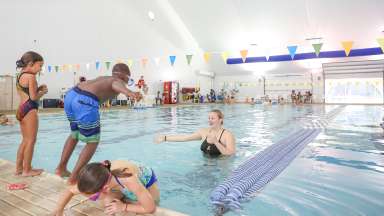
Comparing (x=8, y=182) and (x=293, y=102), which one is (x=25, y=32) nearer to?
(x=8, y=182)

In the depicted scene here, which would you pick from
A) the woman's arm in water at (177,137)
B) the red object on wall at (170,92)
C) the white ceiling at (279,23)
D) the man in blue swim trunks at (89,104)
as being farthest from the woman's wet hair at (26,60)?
the red object on wall at (170,92)

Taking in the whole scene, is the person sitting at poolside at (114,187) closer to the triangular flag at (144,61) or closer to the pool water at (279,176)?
the pool water at (279,176)

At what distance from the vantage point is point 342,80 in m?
21.5

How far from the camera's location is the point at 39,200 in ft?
6.96

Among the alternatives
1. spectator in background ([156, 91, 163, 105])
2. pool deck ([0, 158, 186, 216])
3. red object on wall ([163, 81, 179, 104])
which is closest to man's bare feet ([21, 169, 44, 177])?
pool deck ([0, 158, 186, 216])

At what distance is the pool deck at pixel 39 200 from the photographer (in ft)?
6.32

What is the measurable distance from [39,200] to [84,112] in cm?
68

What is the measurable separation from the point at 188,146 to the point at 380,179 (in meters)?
2.70

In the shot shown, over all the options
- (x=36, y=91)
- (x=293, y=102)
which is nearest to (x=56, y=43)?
(x=36, y=91)

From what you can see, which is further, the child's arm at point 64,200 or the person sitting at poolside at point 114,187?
the child's arm at point 64,200

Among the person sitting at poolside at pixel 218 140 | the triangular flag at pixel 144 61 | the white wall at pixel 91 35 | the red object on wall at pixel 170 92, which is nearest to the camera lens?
the person sitting at poolside at pixel 218 140

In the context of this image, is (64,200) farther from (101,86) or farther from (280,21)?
(280,21)

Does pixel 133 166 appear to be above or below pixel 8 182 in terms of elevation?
above

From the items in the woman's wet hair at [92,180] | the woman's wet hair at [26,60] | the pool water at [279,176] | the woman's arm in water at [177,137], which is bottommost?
the pool water at [279,176]
